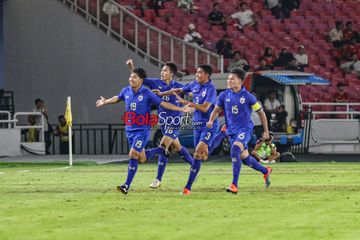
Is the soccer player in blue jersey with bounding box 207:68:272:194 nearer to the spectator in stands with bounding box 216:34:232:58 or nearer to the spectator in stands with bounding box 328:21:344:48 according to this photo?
the spectator in stands with bounding box 216:34:232:58

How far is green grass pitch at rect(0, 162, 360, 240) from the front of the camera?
43.8 feet

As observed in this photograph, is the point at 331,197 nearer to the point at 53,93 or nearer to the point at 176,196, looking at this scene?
the point at 176,196

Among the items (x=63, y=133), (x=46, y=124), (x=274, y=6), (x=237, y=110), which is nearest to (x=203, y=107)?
(x=237, y=110)

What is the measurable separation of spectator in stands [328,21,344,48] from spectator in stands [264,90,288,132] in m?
6.65

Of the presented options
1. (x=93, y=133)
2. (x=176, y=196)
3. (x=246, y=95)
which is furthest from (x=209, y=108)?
(x=93, y=133)

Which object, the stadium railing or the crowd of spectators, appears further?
the crowd of spectators

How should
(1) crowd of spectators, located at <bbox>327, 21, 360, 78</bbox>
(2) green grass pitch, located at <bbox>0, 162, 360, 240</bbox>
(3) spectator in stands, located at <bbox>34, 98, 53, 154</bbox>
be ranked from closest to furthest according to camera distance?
(2) green grass pitch, located at <bbox>0, 162, 360, 240</bbox>
(3) spectator in stands, located at <bbox>34, 98, 53, 154</bbox>
(1) crowd of spectators, located at <bbox>327, 21, 360, 78</bbox>

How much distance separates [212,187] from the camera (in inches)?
824

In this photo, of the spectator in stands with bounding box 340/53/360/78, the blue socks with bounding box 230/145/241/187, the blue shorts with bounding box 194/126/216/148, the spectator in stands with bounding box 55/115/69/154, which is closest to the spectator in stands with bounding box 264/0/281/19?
the spectator in stands with bounding box 340/53/360/78

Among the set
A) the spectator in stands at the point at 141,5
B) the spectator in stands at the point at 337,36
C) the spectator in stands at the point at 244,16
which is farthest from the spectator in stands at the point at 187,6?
the spectator in stands at the point at 337,36

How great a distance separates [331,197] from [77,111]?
24.1m

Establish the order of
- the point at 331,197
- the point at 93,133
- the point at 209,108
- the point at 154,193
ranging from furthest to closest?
the point at 93,133 < the point at 209,108 < the point at 154,193 < the point at 331,197

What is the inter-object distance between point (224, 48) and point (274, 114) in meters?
5.02

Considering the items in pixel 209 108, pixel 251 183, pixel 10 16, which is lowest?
pixel 251 183
